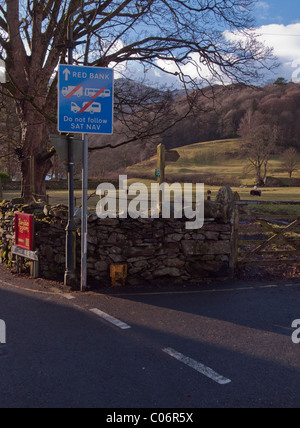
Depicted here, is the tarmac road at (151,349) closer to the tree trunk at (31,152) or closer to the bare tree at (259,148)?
the tree trunk at (31,152)

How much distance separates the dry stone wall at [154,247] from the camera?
7754 mm

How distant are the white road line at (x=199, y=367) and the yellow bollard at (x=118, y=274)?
308cm

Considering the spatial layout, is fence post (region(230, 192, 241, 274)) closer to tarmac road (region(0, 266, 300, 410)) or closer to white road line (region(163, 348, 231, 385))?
tarmac road (region(0, 266, 300, 410))

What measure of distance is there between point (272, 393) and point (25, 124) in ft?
41.4

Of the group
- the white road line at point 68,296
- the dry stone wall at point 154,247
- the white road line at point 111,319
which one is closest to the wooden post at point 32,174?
the dry stone wall at point 154,247

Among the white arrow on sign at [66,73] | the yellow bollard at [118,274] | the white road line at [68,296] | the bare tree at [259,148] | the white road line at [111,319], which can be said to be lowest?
the white road line at [111,319]

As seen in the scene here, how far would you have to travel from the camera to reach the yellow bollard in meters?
7.63

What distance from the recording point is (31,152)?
45.4 feet

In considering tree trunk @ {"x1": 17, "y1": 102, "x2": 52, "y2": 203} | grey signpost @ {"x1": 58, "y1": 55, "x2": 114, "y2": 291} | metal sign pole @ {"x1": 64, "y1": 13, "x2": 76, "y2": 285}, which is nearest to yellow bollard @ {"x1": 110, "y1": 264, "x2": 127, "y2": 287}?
metal sign pole @ {"x1": 64, "y1": 13, "x2": 76, "y2": 285}

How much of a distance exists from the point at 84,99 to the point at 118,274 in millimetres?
3498

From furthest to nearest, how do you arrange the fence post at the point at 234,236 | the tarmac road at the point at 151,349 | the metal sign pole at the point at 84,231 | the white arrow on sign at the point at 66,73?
the fence post at the point at 234,236 → the metal sign pole at the point at 84,231 → the white arrow on sign at the point at 66,73 → the tarmac road at the point at 151,349

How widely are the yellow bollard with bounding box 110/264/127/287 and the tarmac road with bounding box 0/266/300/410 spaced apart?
311mm

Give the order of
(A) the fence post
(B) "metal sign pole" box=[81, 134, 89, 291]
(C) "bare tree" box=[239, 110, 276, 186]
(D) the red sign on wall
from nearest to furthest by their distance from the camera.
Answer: (B) "metal sign pole" box=[81, 134, 89, 291], (A) the fence post, (D) the red sign on wall, (C) "bare tree" box=[239, 110, 276, 186]
